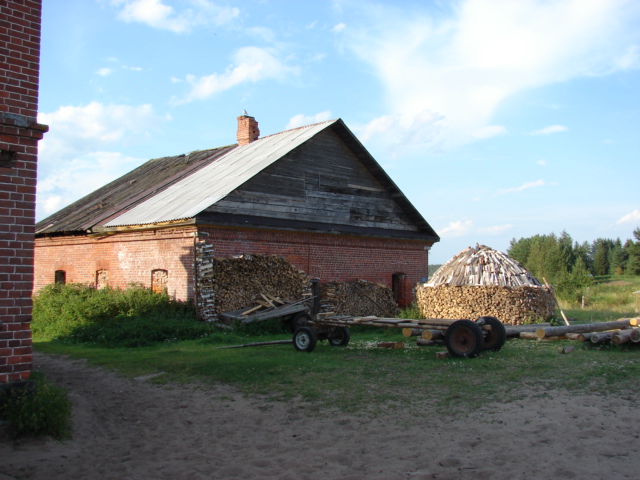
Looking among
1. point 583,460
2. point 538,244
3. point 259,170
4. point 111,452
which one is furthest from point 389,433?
point 538,244

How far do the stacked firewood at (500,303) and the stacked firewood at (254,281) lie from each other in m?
4.82

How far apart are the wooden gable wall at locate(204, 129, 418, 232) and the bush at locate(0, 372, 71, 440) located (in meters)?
9.64

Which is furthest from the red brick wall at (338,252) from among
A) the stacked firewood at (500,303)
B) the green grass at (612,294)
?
the green grass at (612,294)

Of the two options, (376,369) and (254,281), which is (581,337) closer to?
(376,369)

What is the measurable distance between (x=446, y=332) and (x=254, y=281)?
23.6 ft

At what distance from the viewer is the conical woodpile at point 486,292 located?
17.5 meters

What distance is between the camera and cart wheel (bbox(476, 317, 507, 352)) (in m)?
11.2

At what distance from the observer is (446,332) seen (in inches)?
431

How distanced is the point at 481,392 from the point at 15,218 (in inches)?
251

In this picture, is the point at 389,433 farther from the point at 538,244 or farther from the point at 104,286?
the point at 538,244

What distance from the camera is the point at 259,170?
56.6 ft

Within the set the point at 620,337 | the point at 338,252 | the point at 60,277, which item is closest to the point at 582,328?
the point at 620,337

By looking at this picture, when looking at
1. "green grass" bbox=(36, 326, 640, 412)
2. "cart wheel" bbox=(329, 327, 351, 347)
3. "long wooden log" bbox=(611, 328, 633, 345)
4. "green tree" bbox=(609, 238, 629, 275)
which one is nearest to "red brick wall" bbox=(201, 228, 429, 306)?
"green grass" bbox=(36, 326, 640, 412)

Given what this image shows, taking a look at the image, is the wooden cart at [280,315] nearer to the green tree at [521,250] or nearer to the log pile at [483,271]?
A: the log pile at [483,271]
